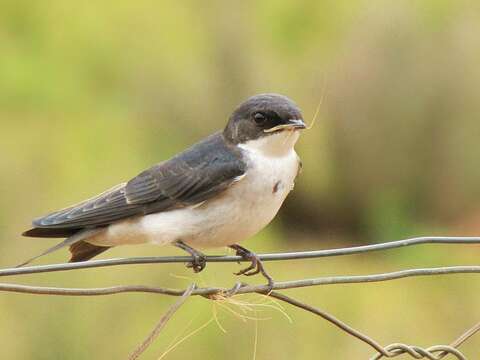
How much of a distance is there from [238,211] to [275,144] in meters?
0.22

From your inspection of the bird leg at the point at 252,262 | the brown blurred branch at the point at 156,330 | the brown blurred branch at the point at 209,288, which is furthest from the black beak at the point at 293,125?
the brown blurred branch at the point at 156,330

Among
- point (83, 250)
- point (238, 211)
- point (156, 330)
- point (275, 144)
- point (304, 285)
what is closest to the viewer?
point (156, 330)

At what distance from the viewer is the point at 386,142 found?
779cm

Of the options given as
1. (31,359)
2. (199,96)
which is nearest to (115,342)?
(31,359)

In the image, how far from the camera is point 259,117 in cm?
341

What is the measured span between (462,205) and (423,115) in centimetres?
70

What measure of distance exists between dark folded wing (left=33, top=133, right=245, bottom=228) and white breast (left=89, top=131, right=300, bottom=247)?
0.07 feet

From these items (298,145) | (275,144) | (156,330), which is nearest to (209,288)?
(156,330)

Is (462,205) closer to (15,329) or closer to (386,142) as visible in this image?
(386,142)

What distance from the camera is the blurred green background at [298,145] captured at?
17.6 ft

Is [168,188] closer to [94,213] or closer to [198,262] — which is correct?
[94,213]

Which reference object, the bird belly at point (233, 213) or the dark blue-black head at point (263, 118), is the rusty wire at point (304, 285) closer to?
the bird belly at point (233, 213)

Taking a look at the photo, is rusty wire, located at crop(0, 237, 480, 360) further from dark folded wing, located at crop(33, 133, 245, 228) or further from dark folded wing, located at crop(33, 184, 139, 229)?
dark folded wing, located at crop(33, 184, 139, 229)

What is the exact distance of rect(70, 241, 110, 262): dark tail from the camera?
11.6 feet
